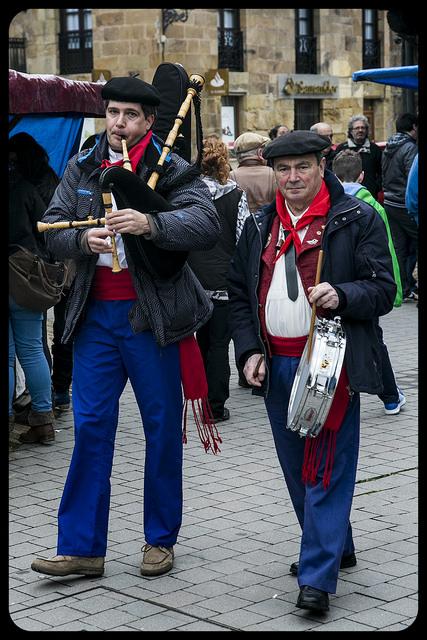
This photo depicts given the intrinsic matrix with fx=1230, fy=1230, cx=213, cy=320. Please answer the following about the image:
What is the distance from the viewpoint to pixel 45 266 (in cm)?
742

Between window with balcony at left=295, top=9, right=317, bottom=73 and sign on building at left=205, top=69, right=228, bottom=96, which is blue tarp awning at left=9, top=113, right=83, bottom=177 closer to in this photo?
sign on building at left=205, top=69, right=228, bottom=96

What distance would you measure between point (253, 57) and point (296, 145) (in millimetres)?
26264

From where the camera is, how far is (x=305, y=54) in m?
32.6

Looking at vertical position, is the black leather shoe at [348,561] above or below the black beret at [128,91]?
below

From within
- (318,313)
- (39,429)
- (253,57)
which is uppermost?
(253,57)

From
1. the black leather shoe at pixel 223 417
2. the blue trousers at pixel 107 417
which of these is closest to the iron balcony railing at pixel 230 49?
the black leather shoe at pixel 223 417

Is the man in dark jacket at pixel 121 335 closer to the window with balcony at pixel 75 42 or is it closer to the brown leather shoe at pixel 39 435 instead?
the brown leather shoe at pixel 39 435

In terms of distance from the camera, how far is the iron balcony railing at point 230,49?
98.8 ft

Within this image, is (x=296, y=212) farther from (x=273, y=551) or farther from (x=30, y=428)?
(x=30, y=428)

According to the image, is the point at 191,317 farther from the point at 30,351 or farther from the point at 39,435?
the point at 39,435

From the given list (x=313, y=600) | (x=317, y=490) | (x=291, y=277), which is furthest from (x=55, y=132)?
(x=313, y=600)

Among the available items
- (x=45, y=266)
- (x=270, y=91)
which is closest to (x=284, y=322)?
(x=45, y=266)

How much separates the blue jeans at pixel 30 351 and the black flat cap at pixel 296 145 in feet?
9.89

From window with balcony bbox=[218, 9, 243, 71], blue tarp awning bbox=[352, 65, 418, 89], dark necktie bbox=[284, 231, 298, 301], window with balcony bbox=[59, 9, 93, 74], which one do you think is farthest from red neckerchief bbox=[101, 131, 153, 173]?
window with balcony bbox=[218, 9, 243, 71]
